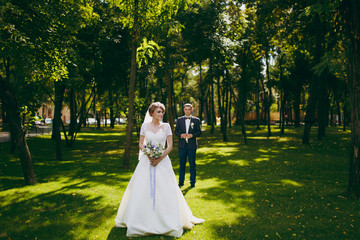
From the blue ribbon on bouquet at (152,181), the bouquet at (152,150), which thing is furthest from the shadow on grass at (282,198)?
the bouquet at (152,150)

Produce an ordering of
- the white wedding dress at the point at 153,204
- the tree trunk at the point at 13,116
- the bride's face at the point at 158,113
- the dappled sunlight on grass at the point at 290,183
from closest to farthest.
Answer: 1. the white wedding dress at the point at 153,204
2. the bride's face at the point at 158,113
3. the tree trunk at the point at 13,116
4. the dappled sunlight on grass at the point at 290,183

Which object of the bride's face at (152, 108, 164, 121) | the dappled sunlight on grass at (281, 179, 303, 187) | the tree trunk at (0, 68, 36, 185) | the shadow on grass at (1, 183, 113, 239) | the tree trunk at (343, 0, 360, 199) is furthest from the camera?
the dappled sunlight on grass at (281, 179, 303, 187)

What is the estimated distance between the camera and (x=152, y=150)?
5.10 metres

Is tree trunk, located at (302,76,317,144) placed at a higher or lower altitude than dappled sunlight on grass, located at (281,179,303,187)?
higher

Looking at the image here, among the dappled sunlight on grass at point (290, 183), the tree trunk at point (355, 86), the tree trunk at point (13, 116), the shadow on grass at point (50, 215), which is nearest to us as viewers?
the shadow on grass at point (50, 215)

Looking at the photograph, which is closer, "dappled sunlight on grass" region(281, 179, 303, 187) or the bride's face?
the bride's face

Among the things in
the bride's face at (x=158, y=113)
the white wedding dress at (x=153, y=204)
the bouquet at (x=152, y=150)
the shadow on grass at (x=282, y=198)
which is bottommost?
the shadow on grass at (x=282, y=198)

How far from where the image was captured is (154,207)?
16.2 ft

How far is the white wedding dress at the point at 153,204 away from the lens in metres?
4.85

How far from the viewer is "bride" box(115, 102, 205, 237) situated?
486cm

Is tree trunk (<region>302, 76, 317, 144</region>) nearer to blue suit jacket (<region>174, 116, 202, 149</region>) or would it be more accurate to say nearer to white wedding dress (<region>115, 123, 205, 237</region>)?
blue suit jacket (<region>174, 116, 202, 149</region>)

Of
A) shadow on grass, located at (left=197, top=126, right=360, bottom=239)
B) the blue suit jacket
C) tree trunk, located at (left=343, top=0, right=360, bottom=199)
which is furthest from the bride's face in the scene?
tree trunk, located at (left=343, top=0, right=360, bottom=199)

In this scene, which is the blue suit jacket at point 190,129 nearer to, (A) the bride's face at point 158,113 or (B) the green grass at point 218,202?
(B) the green grass at point 218,202

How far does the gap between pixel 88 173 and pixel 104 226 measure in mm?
5933
